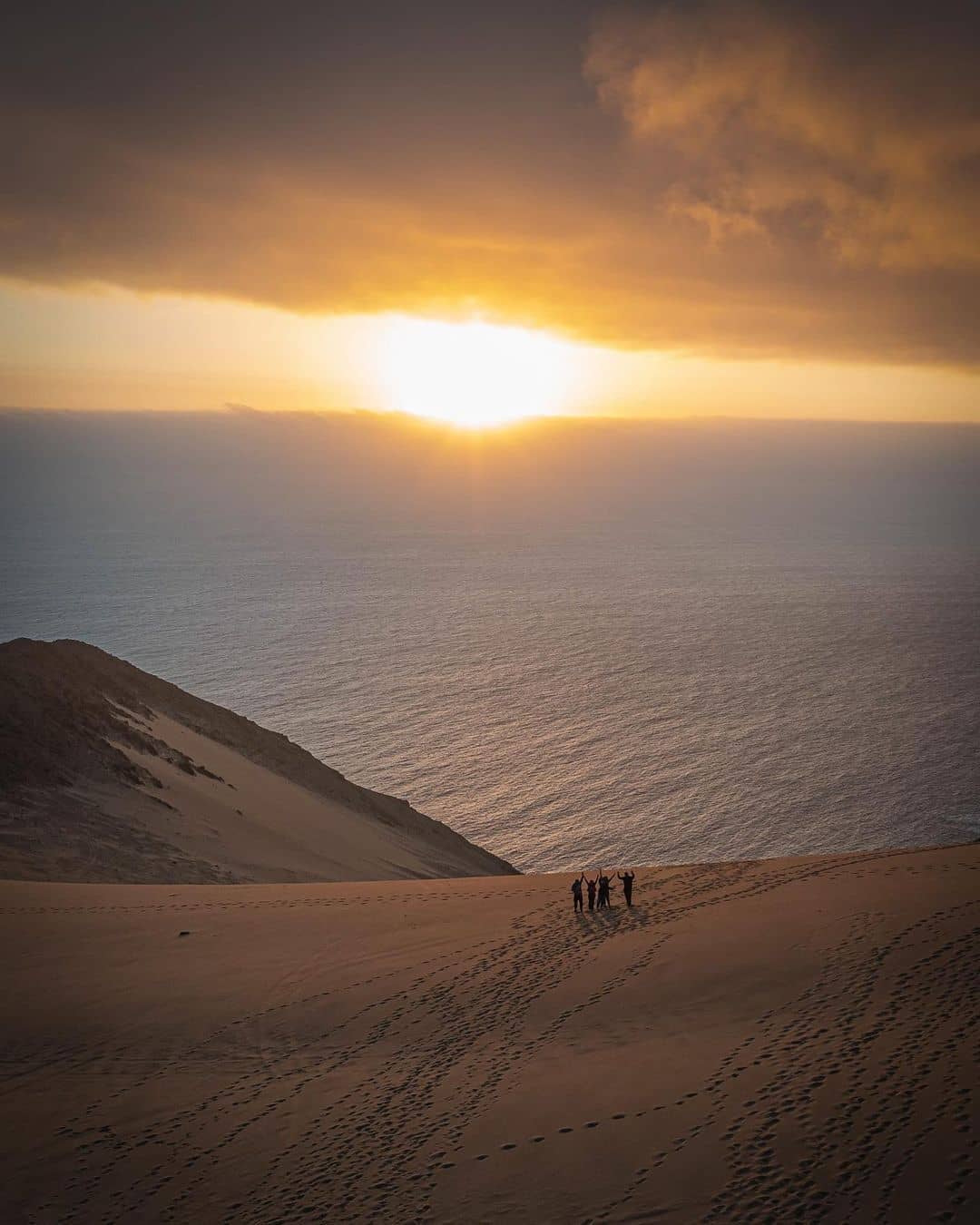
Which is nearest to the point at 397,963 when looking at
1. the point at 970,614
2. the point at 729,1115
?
the point at 729,1115

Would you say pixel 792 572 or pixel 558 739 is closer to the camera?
pixel 558 739

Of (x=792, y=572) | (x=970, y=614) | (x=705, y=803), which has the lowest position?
(x=705, y=803)

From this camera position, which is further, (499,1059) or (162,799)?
(162,799)

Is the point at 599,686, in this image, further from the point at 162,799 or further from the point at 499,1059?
the point at 499,1059

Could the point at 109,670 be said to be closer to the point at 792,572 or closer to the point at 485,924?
the point at 485,924

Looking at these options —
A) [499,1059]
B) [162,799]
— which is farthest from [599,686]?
[499,1059]

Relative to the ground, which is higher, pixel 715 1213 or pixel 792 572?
pixel 792 572

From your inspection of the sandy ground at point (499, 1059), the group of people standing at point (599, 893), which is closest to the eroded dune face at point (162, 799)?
the sandy ground at point (499, 1059)
